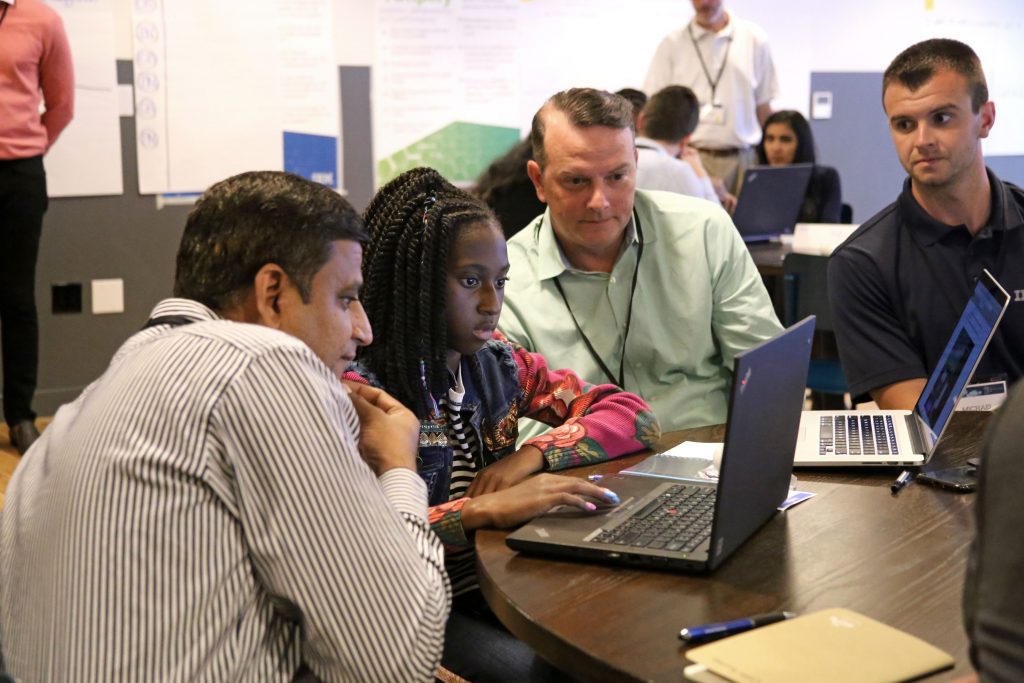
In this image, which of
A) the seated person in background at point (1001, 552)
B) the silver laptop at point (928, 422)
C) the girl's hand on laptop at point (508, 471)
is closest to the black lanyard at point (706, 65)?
the silver laptop at point (928, 422)

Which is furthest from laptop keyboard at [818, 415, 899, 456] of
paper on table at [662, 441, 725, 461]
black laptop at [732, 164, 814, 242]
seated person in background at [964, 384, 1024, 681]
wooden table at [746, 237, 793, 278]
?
black laptop at [732, 164, 814, 242]

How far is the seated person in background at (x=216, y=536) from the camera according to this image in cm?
116

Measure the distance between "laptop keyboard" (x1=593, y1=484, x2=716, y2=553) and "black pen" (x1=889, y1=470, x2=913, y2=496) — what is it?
269mm

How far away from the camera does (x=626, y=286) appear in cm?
254

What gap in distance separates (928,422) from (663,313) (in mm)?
783

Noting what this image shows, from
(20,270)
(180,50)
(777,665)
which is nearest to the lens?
(777,665)

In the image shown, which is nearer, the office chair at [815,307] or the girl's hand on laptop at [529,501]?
the girl's hand on laptop at [529,501]

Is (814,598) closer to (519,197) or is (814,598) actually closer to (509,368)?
(509,368)

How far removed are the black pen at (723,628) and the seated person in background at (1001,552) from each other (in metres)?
0.40

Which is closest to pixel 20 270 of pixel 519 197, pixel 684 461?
pixel 519 197

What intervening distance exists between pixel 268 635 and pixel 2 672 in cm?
30

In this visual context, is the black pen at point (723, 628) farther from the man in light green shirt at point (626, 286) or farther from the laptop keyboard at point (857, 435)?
the man in light green shirt at point (626, 286)

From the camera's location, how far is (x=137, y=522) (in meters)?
1.16

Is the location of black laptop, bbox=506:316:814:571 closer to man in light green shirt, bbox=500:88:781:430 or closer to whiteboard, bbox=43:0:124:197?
man in light green shirt, bbox=500:88:781:430
